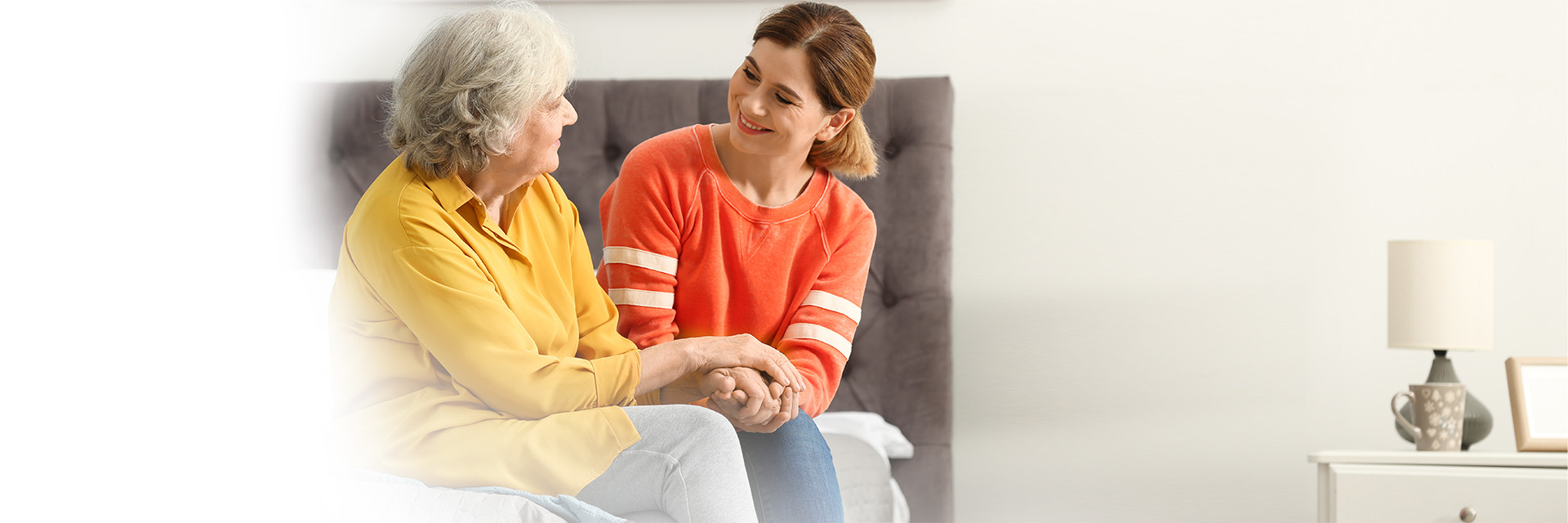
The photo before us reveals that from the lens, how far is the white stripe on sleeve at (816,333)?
105cm

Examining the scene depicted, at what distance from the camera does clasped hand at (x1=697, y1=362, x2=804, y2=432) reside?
91 centimetres

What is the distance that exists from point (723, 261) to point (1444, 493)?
1.03 m

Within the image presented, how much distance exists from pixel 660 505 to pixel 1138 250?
3.25 ft

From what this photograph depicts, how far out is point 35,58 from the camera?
702 mm

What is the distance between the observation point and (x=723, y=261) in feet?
3.43

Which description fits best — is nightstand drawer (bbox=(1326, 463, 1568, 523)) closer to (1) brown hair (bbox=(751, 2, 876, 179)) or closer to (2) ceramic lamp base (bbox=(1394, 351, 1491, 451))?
(2) ceramic lamp base (bbox=(1394, 351, 1491, 451))

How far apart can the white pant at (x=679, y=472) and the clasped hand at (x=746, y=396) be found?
6 centimetres

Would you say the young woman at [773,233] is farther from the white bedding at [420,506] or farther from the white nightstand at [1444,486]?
the white nightstand at [1444,486]

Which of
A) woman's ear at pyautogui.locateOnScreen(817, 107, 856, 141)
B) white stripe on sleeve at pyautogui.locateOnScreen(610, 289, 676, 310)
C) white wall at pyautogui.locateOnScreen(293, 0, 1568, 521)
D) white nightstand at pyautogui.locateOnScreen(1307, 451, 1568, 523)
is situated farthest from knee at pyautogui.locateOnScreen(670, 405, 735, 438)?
white nightstand at pyautogui.locateOnScreen(1307, 451, 1568, 523)

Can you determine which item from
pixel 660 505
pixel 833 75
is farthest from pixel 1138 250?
pixel 660 505

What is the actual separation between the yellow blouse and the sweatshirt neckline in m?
0.25

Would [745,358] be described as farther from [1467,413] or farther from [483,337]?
[1467,413]

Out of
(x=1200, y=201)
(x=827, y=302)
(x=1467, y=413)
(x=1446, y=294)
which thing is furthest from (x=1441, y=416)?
(x=827, y=302)

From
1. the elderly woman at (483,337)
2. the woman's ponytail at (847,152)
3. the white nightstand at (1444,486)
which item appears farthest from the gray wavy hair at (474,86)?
the white nightstand at (1444,486)
